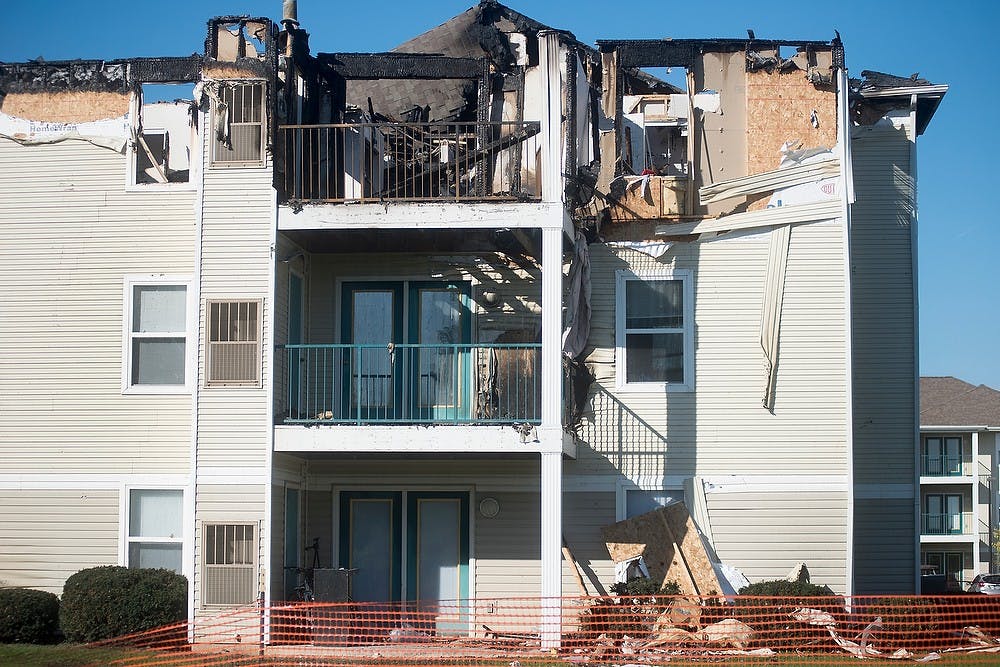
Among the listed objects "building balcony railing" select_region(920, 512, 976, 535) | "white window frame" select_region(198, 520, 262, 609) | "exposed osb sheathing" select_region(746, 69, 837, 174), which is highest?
"exposed osb sheathing" select_region(746, 69, 837, 174)

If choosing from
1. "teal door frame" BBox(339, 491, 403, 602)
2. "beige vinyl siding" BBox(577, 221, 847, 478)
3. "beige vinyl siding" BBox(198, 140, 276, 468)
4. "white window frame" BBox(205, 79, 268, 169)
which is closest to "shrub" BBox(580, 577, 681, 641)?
"beige vinyl siding" BBox(577, 221, 847, 478)

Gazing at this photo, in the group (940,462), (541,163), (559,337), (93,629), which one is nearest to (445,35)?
(541,163)

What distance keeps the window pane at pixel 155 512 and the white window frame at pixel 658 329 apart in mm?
6728

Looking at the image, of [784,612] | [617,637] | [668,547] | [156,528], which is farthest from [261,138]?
[784,612]

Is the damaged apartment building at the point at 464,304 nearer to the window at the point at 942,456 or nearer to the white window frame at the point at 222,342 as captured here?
the white window frame at the point at 222,342

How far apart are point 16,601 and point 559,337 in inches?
324

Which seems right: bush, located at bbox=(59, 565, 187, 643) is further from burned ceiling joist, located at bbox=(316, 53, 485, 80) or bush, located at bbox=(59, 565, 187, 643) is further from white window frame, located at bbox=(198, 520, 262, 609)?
burned ceiling joist, located at bbox=(316, 53, 485, 80)

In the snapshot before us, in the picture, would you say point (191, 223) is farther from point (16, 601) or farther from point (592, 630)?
point (592, 630)

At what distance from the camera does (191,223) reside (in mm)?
17750

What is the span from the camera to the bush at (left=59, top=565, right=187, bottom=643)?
51.8 feet

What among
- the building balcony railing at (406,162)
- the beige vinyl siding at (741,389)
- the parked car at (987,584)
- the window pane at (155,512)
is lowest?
the parked car at (987,584)

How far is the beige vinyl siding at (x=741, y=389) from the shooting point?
17297 millimetres

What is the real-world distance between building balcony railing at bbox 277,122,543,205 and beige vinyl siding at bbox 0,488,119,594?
217 inches

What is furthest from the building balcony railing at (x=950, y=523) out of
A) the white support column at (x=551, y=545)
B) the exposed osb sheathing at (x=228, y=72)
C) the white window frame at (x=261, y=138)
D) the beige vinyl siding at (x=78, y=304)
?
the exposed osb sheathing at (x=228, y=72)
